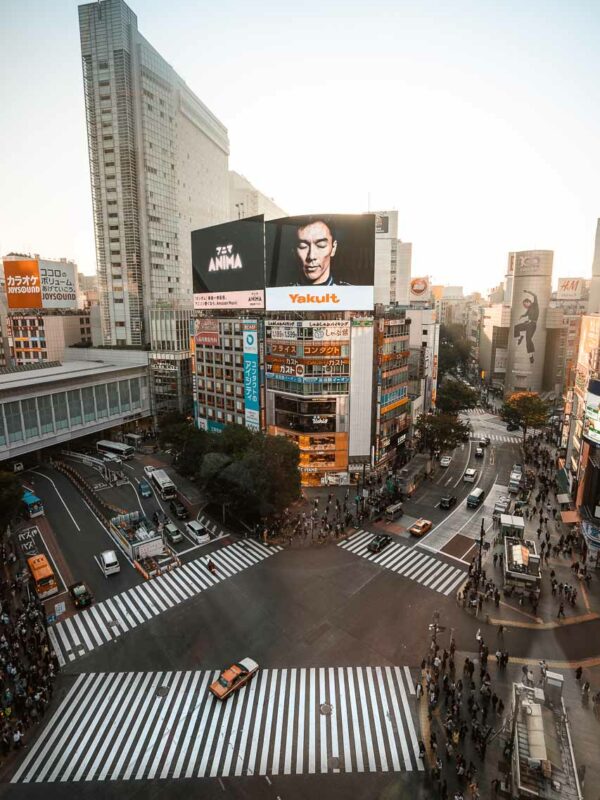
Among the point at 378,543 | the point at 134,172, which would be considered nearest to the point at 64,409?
the point at 134,172

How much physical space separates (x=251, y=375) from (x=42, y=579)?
3826 centimetres

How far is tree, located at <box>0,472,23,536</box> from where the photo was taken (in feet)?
139

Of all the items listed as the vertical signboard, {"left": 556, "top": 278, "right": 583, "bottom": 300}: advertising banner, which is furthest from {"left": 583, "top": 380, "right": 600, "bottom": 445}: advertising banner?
{"left": 556, "top": 278, "right": 583, "bottom": 300}: advertising banner

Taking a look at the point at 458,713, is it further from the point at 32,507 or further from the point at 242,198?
the point at 242,198

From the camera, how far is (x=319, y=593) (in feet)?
125

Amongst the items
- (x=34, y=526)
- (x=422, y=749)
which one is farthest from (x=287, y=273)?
(x=422, y=749)

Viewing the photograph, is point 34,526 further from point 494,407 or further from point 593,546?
point 494,407

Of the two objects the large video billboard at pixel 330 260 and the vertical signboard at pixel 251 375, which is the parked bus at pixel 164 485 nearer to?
the vertical signboard at pixel 251 375

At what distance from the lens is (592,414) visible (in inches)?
1921

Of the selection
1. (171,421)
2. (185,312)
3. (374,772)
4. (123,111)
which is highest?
(123,111)

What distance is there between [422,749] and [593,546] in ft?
97.1

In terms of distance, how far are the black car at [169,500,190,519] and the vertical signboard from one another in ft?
57.1

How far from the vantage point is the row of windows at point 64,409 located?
63.0 m

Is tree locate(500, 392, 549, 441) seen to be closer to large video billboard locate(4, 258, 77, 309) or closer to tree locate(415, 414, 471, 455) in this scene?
tree locate(415, 414, 471, 455)
